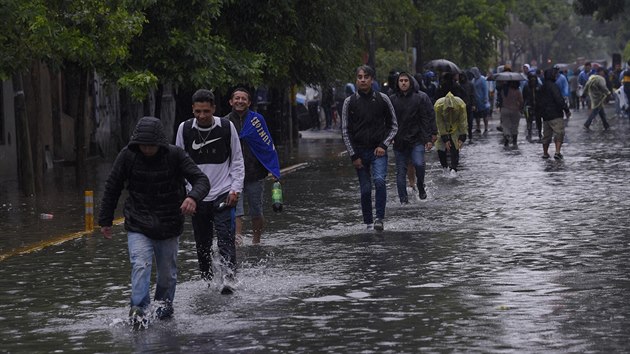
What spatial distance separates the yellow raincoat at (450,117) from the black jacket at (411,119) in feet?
15.7

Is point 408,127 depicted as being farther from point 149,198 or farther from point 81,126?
point 149,198

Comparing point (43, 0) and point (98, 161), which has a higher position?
point (43, 0)

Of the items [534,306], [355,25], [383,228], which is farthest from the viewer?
[355,25]

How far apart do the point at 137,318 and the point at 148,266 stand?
14.3 inches

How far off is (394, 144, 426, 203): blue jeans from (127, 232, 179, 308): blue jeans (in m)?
9.06

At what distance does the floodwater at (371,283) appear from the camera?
948 cm

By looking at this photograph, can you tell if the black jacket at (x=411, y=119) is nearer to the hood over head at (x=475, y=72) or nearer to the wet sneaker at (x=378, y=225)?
the wet sneaker at (x=378, y=225)

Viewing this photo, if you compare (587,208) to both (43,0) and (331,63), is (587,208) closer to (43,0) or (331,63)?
(43,0)

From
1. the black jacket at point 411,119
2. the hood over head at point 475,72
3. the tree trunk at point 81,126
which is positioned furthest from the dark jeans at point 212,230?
the hood over head at point 475,72

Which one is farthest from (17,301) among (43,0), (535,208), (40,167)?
A: (40,167)

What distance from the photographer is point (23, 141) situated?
907 inches

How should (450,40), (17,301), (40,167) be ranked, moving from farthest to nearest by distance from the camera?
(450,40) → (40,167) → (17,301)

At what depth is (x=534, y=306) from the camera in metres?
10.5

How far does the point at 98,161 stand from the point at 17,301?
24.0 m
